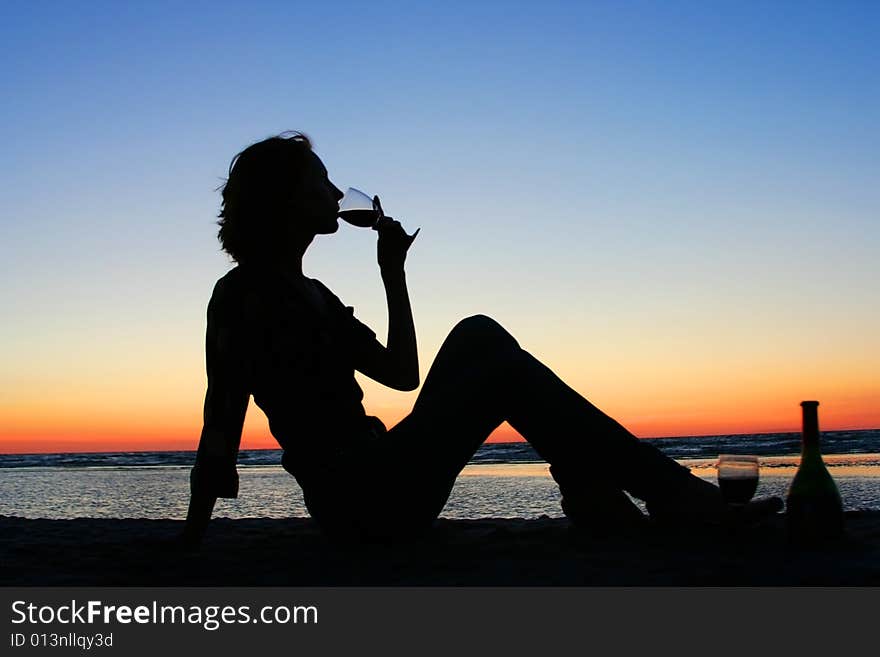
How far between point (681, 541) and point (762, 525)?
48 centimetres

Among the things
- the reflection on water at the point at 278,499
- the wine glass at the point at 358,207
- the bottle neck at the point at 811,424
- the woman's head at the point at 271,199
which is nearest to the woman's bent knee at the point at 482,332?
the wine glass at the point at 358,207

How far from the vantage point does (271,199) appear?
331 centimetres

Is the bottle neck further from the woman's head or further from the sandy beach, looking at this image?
the woman's head

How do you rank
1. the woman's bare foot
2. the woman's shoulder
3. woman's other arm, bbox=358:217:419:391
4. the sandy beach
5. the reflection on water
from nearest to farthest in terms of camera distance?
the sandy beach < the woman's bare foot < the woman's shoulder < woman's other arm, bbox=358:217:419:391 < the reflection on water

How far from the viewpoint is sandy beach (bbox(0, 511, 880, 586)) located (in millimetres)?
2521

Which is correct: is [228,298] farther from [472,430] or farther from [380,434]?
[472,430]

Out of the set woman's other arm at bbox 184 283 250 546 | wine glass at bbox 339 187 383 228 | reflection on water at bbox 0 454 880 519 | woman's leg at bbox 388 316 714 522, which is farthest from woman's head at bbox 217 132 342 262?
reflection on water at bbox 0 454 880 519

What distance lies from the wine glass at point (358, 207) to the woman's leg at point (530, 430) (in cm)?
90

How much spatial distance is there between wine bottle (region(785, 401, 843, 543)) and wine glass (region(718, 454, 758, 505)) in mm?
144

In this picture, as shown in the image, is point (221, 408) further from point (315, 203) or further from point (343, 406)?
point (315, 203)

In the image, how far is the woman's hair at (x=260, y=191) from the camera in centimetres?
332

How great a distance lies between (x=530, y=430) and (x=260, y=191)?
1490 mm

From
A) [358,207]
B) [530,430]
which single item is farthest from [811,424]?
[358,207]

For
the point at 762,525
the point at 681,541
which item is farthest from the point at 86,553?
the point at 762,525
